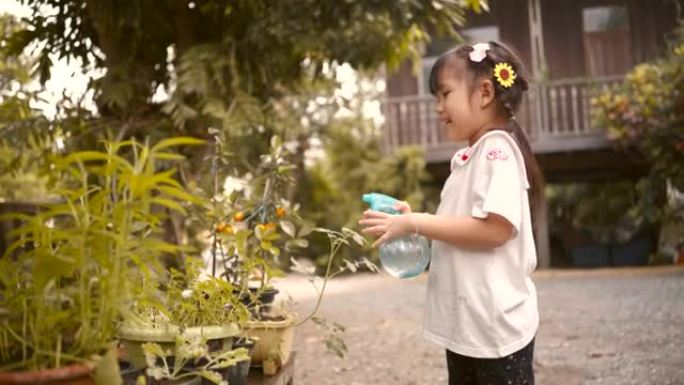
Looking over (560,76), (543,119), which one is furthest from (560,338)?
(560,76)

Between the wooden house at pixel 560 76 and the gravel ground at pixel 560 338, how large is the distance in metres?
3.15

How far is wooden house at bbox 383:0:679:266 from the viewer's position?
35.2 ft

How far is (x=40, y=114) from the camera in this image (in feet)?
13.6

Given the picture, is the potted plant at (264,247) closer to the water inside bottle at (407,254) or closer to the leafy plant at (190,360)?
the water inside bottle at (407,254)

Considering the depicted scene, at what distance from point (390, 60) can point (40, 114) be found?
244cm

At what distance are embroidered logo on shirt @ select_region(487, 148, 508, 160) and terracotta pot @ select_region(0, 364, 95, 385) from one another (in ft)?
3.32

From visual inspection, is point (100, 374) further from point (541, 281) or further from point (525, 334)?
point (541, 281)

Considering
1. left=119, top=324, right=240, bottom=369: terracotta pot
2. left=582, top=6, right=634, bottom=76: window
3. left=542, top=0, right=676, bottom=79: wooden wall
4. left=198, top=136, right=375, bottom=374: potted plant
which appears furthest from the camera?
left=582, top=6, right=634, bottom=76: window

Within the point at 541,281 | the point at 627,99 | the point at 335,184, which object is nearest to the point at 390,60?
the point at 541,281

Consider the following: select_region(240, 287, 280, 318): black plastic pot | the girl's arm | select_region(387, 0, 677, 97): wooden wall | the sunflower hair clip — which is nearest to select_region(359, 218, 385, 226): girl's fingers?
the girl's arm

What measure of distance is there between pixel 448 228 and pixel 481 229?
77 millimetres

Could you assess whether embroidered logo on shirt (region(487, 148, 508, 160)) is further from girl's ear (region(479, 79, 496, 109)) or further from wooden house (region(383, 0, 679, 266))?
wooden house (region(383, 0, 679, 266))

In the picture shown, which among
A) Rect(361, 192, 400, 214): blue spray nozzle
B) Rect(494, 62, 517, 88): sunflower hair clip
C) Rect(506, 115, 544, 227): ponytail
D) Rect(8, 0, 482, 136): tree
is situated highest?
Rect(8, 0, 482, 136): tree

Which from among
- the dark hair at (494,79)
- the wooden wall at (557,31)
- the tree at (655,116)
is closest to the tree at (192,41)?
the dark hair at (494,79)
